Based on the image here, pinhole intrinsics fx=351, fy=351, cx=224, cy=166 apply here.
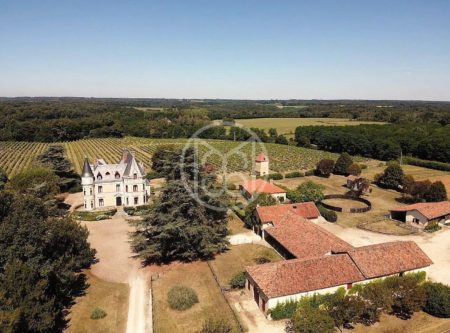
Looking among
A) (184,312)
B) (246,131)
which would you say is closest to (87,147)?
(246,131)

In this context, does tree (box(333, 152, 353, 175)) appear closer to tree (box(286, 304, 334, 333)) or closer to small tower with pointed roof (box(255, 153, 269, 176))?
small tower with pointed roof (box(255, 153, 269, 176))

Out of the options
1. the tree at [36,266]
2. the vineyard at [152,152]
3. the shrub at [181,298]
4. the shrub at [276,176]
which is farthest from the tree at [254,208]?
the vineyard at [152,152]

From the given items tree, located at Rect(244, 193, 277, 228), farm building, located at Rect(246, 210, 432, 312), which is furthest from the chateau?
farm building, located at Rect(246, 210, 432, 312)

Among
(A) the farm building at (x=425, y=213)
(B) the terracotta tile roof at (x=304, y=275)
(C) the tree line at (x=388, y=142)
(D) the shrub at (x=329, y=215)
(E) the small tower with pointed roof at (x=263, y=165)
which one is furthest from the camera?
(C) the tree line at (x=388, y=142)

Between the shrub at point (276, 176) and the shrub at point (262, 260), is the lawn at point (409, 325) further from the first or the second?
the shrub at point (276, 176)

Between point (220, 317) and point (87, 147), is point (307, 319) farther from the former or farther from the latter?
point (87, 147)

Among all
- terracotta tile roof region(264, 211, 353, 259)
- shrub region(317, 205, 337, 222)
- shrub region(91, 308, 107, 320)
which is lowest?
shrub region(91, 308, 107, 320)

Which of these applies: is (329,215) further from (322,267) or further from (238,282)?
(238,282)
